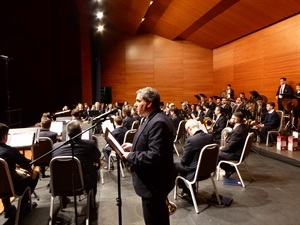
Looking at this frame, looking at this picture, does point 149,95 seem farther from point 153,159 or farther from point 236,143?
point 236,143

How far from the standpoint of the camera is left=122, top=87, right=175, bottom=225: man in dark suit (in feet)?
7.22

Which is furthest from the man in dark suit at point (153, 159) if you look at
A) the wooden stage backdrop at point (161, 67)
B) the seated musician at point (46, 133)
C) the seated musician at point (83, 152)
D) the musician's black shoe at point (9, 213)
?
the wooden stage backdrop at point (161, 67)

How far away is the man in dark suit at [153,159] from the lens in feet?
7.22

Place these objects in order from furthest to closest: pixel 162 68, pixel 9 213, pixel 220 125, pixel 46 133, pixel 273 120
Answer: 1. pixel 162 68
2. pixel 273 120
3. pixel 220 125
4. pixel 46 133
5. pixel 9 213

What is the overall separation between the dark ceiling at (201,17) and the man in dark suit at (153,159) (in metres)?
7.72

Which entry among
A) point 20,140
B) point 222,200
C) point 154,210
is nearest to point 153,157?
point 154,210

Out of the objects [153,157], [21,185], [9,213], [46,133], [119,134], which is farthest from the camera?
[119,134]

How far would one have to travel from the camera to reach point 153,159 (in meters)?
2.17

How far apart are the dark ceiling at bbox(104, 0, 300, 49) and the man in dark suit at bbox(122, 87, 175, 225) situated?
25.3 ft

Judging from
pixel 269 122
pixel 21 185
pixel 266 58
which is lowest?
pixel 21 185

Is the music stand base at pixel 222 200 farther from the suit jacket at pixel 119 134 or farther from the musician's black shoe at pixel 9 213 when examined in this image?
the musician's black shoe at pixel 9 213

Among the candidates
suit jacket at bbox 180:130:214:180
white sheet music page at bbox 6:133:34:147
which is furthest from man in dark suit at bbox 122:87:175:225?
white sheet music page at bbox 6:133:34:147

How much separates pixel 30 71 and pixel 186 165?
9.78 m

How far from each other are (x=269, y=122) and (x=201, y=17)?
573cm
